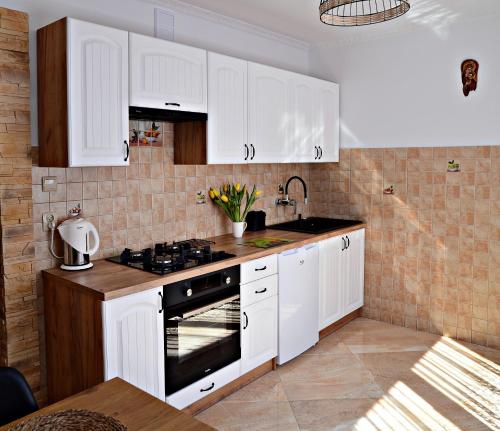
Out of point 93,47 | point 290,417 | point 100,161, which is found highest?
point 93,47

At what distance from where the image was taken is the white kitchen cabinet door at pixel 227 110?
3.23 m

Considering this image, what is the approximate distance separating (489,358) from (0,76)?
385 cm

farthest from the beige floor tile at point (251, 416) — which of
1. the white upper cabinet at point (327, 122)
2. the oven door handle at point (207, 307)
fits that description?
the white upper cabinet at point (327, 122)

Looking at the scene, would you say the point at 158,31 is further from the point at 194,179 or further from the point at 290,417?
the point at 290,417

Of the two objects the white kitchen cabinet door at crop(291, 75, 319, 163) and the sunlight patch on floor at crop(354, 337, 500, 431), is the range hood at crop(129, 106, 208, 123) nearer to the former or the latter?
the white kitchen cabinet door at crop(291, 75, 319, 163)

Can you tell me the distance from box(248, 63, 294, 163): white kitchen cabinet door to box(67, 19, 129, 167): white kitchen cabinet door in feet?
3.69

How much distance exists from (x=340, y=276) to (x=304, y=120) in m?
1.39

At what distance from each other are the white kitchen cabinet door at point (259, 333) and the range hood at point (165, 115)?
131 cm

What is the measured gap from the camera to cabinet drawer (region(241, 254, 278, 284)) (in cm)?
313

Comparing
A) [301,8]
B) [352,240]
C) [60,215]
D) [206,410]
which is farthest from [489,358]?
[60,215]

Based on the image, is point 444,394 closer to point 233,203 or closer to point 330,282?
point 330,282

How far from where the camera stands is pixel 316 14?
368 cm

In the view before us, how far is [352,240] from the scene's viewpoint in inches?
171

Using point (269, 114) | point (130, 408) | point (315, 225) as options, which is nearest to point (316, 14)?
point (269, 114)
